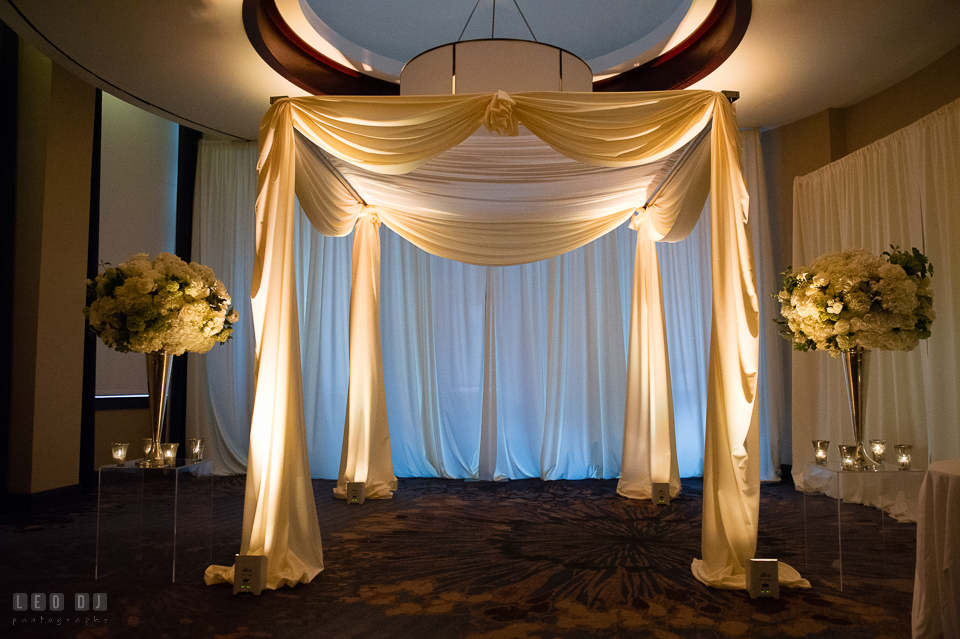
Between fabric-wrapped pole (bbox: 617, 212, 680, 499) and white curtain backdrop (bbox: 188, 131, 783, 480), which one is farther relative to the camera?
white curtain backdrop (bbox: 188, 131, 783, 480)

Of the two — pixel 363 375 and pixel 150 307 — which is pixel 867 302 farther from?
pixel 363 375

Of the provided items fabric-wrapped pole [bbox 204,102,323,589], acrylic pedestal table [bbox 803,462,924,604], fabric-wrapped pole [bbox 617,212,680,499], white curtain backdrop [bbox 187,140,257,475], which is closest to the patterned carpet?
acrylic pedestal table [bbox 803,462,924,604]

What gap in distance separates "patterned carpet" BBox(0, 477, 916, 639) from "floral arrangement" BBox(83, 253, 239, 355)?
3.38 ft

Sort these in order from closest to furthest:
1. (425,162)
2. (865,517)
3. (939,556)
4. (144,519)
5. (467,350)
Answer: (939,556) → (865,517) → (144,519) → (425,162) → (467,350)

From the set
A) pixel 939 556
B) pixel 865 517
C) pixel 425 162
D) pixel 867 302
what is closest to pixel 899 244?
pixel 867 302

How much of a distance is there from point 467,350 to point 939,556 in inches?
210

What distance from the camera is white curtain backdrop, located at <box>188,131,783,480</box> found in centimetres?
705

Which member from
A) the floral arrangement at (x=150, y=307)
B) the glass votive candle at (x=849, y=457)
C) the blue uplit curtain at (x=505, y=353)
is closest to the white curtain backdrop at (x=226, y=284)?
the blue uplit curtain at (x=505, y=353)

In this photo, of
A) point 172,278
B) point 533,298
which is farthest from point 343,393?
point 172,278

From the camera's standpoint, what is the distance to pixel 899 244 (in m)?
5.15

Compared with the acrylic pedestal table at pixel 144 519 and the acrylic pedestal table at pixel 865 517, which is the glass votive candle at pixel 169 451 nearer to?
the acrylic pedestal table at pixel 144 519

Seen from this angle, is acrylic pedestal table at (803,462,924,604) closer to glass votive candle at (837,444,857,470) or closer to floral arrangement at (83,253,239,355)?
glass votive candle at (837,444,857,470)

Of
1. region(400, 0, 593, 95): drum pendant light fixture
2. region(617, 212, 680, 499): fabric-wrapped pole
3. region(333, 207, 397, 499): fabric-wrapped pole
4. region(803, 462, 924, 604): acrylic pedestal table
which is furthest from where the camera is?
region(333, 207, 397, 499): fabric-wrapped pole

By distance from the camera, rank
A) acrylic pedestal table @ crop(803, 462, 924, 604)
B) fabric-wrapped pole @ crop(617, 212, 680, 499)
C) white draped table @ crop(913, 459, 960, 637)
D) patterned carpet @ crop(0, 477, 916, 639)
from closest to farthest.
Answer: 1. white draped table @ crop(913, 459, 960, 637)
2. patterned carpet @ crop(0, 477, 916, 639)
3. acrylic pedestal table @ crop(803, 462, 924, 604)
4. fabric-wrapped pole @ crop(617, 212, 680, 499)
